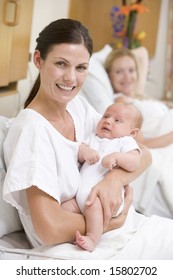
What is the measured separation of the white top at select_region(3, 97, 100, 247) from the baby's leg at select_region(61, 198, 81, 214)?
1 cm

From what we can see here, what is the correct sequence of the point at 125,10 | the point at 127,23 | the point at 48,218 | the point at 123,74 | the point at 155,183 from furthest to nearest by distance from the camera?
the point at 127,23, the point at 125,10, the point at 123,74, the point at 155,183, the point at 48,218

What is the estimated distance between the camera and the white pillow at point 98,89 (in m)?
2.45

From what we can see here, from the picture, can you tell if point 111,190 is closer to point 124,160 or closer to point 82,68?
point 124,160

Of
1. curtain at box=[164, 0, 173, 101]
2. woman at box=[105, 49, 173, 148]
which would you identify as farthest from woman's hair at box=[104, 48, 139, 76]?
curtain at box=[164, 0, 173, 101]

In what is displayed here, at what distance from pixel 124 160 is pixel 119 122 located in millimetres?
235

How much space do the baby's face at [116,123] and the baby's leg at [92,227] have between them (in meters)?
0.33

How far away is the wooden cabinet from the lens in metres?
1.74

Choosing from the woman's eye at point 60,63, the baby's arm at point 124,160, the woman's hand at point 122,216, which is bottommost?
the woman's hand at point 122,216

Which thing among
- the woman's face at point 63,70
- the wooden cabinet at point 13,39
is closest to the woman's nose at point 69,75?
the woman's face at point 63,70

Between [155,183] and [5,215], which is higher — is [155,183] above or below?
below

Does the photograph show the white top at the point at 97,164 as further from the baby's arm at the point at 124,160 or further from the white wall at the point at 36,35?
the white wall at the point at 36,35

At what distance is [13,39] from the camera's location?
185cm

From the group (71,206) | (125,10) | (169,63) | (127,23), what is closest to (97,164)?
(71,206)

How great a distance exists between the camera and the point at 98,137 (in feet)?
4.67
